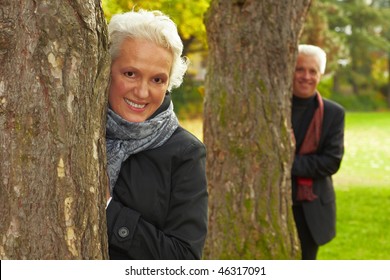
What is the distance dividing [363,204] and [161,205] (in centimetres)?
956

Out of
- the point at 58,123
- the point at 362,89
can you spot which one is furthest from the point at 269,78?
the point at 362,89

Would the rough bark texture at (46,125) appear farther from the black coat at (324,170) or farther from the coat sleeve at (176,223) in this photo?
the black coat at (324,170)

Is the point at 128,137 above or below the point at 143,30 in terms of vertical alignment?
below

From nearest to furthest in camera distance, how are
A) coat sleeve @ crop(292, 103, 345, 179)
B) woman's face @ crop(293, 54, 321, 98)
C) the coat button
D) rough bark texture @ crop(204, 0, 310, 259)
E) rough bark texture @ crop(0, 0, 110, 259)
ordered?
rough bark texture @ crop(0, 0, 110, 259) < the coat button < coat sleeve @ crop(292, 103, 345, 179) < woman's face @ crop(293, 54, 321, 98) < rough bark texture @ crop(204, 0, 310, 259)

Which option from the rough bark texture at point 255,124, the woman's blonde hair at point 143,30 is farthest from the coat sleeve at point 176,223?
the rough bark texture at point 255,124

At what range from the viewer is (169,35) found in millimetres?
2332

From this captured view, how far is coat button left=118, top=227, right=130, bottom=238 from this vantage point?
2275mm

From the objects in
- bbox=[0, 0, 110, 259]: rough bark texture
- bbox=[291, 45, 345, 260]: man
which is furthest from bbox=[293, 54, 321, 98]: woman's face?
bbox=[0, 0, 110, 259]: rough bark texture

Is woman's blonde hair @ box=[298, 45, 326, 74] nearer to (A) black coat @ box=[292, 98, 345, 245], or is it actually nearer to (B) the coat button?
(A) black coat @ box=[292, 98, 345, 245]

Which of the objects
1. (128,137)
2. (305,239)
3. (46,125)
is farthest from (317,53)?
(46,125)

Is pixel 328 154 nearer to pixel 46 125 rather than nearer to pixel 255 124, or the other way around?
pixel 255 124

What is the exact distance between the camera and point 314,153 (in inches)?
197

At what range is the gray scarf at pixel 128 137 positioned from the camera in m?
2.31

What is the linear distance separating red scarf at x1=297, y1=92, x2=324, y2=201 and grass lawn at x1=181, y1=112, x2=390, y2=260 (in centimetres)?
286
